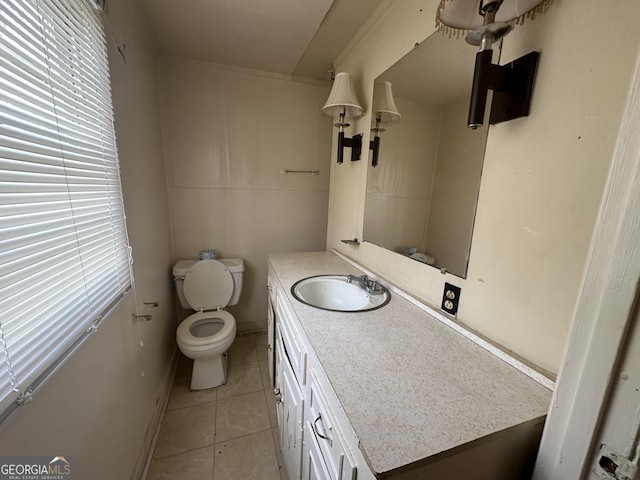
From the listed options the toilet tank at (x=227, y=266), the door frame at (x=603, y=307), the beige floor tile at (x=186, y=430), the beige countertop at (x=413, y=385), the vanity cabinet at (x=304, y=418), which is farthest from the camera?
the toilet tank at (x=227, y=266)

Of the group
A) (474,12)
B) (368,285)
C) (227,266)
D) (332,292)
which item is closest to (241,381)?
(227,266)

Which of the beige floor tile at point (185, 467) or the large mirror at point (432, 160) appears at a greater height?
the large mirror at point (432, 160)

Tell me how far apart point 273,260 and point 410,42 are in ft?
4.47

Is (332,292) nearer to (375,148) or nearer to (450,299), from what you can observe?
(450,299)

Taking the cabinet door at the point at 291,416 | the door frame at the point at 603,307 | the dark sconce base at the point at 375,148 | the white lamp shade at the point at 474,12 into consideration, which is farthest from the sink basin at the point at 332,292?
the white lamp shade at the point at 474,12

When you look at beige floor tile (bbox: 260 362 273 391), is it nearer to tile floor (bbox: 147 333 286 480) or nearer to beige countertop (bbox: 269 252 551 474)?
tile floor (bbox: 147 333 286 480)

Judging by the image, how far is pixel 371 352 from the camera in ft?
2.40

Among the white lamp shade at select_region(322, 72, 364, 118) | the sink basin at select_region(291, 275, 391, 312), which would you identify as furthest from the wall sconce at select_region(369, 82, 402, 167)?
the sink basin at select_region(291, 275, 391, 312)

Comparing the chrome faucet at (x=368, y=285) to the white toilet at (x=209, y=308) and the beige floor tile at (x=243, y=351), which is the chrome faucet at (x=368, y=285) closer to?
the white toilet at (x=209, y=308)

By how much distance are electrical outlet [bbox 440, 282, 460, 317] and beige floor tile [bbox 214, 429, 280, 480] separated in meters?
1.17

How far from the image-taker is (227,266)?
2.01 m

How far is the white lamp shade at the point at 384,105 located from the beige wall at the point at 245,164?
86cm

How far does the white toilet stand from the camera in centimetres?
166

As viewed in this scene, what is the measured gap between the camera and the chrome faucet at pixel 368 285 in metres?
1.18
